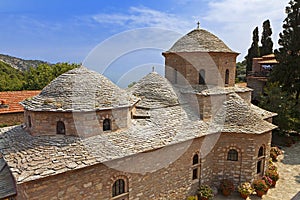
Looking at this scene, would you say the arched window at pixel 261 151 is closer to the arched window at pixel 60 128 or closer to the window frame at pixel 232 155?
the window frame at pixel 232 155

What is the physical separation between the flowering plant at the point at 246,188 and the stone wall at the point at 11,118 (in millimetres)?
20904

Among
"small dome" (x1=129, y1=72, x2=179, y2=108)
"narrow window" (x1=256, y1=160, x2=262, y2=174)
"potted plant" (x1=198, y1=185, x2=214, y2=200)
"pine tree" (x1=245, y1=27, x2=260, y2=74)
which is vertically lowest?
"potted plant" (x1=198, y1=185, x2=214, y2=200)

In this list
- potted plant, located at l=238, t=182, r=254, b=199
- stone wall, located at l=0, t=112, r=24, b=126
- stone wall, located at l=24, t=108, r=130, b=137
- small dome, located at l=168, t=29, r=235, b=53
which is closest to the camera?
stone wall, located at l=24, t=108, r=130, b=137

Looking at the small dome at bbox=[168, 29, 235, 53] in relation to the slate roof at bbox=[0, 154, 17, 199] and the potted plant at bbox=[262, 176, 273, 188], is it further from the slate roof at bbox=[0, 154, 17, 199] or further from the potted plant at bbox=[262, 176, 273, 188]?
the slate roof at bbox=[0, 154, 17, 199]

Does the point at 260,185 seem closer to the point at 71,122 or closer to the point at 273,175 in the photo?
the point at 273,175

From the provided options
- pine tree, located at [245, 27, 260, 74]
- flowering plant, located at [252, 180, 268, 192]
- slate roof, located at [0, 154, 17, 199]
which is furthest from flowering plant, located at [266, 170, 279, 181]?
pine tree, located at [245, 27, 260, 74]

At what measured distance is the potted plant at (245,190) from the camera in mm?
13430

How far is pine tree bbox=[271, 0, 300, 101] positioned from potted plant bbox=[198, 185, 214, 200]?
725 inches

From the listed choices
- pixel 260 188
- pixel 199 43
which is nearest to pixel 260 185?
pixel 260 188

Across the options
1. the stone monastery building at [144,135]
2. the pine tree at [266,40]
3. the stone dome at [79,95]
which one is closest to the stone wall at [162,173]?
the stone monastery building at [144,135]

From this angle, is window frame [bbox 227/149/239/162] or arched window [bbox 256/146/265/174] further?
arched window [bbox 256/146/265/174]

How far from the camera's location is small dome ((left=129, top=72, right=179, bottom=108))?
14.9m

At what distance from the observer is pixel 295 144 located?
23.7 metres

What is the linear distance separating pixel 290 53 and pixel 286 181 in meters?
15.6
